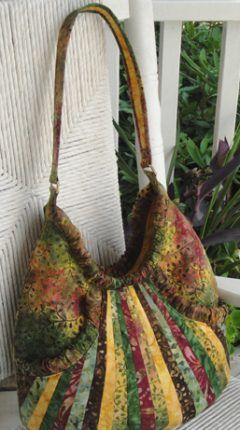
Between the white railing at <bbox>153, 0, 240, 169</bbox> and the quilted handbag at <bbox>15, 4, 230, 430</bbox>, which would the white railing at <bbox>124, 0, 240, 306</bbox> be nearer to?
the white railing at <bbox>153, 0, 240, 169</bbox>

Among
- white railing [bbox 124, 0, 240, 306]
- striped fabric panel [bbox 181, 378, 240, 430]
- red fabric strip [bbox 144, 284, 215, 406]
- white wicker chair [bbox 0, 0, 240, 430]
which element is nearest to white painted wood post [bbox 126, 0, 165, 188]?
white wicker chair [bbox 0, 0, 240, 430]

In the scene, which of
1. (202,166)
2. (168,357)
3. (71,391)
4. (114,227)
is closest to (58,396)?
(71,391)

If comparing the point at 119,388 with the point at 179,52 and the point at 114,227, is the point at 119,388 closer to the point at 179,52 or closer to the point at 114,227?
the point at 114,227

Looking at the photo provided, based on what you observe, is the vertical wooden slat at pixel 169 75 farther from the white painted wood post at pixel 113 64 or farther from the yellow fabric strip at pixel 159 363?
the yellow fabric strip at pixel 159 363

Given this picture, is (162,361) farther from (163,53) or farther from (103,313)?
(163,53)

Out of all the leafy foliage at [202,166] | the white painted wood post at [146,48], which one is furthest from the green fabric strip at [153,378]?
the leafy foliage at [202,166]

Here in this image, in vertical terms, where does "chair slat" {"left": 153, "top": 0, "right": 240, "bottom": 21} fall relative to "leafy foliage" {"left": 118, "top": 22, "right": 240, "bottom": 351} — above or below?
above

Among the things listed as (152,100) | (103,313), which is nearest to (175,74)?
(152,100)
